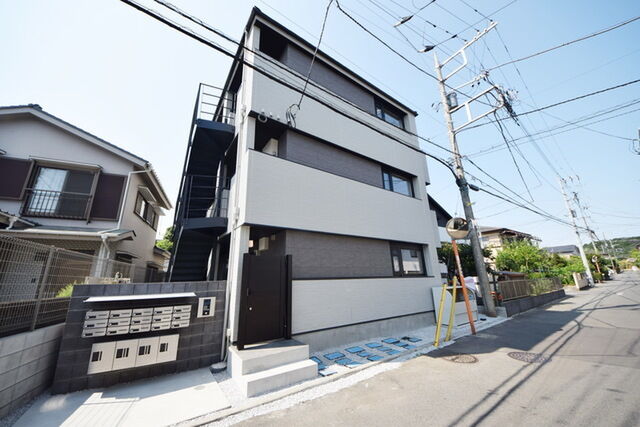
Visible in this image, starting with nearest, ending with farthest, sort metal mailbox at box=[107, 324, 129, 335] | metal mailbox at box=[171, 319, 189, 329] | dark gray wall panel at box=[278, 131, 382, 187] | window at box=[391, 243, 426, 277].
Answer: metal mailbox at box=[107, 324, 129, 335] < metal mailbox at box=[171, 319, 189, 329] < dark gray wall panel at box=[278, 131, 382, 187] < window at box=[391, 243, 426, 277]

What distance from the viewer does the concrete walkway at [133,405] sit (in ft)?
9.29

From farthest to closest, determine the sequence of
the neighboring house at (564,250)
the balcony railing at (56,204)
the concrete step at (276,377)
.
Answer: the neighboring house at (564,250), the balcony railing at (56,204), the concrete step at (276,377)

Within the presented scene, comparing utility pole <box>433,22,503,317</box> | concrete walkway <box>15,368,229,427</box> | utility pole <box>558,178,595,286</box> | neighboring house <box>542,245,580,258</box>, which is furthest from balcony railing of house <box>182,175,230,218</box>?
neighboring house <box>542,245,580,258</box>

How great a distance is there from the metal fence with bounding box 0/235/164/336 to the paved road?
11.9 ft

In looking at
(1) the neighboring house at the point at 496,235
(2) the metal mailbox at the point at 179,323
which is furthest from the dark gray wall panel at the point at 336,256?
(1) the neighboring house at the point at 496,235

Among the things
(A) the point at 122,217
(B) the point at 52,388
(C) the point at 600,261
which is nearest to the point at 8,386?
(B) the point at 52,388

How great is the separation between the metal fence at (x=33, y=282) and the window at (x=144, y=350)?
1456mm

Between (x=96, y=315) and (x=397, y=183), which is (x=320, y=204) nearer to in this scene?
(x=397, y=183)

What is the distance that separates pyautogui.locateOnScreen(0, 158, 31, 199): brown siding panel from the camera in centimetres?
765

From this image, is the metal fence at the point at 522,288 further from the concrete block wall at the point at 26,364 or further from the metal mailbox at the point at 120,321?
the concrete block wall at the point at 26,364

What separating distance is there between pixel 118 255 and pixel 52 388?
→ 283 inches

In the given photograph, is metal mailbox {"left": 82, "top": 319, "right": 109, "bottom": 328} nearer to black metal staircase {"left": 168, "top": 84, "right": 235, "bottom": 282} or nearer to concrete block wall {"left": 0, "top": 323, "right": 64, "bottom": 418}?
concrete block wall {"left": 0, "top": 323, "right": 64, "bottom": 418}

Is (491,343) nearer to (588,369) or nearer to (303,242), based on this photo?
(588,369)

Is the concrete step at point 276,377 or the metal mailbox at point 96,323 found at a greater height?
the metal mailbox at point 96,323
